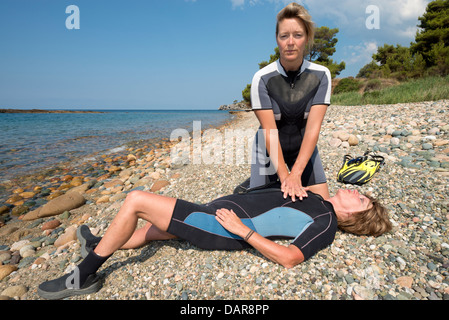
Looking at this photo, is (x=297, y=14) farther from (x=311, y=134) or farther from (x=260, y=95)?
(x=311, y=134)

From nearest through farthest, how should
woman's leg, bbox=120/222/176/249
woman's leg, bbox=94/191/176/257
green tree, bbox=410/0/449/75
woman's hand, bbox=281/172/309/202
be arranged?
woman's leg, bbox=94/191/176/257, woman's hand, bbox=281/172/309/202, woman's leg, bbox=120/222/176/249, green tree, bbox=410/0/449/75

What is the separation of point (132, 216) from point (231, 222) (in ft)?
3.25

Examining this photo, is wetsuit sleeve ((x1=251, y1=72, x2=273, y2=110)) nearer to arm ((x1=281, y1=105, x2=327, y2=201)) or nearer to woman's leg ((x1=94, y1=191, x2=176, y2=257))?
arm ((x1=281, y1=105, x2=327, y2=201))

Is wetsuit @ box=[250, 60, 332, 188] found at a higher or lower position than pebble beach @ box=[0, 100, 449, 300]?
higher

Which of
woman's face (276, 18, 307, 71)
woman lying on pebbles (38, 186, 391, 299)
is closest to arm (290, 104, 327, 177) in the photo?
woman lying on pebbles (38, 186, 391, 299)

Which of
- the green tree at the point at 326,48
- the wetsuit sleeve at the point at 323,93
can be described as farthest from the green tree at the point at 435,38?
the wetsuit sleeve at the point at 323,93

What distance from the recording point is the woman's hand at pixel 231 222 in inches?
A: 91.5

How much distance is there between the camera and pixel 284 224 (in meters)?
2.54

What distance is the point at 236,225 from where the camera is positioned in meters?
2.35

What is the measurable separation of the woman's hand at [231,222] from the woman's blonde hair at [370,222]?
127cm

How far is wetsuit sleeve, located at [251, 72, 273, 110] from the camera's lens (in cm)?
293

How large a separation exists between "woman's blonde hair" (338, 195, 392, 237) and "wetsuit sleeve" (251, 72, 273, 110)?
1.70 meters

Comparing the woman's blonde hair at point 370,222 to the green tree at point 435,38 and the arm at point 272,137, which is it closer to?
the arm at point 272,137

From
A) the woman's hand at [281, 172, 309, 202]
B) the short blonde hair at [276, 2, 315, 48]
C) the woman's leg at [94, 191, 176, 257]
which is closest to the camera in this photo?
the woman's leg at [94, 191, 176, 257]
